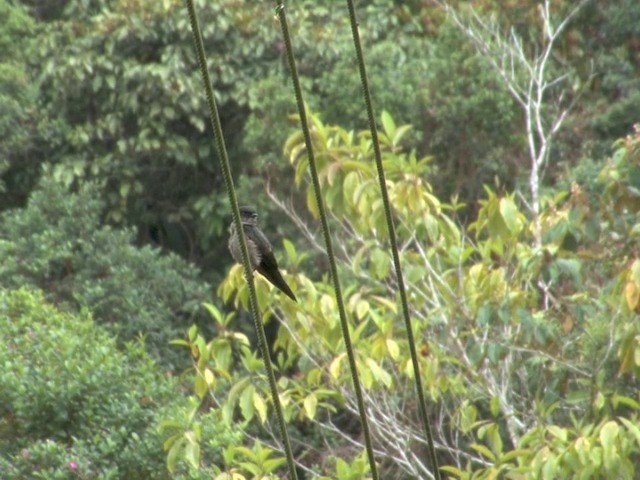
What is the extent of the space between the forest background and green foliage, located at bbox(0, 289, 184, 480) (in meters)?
0.02

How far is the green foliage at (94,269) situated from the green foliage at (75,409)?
98.3 inches

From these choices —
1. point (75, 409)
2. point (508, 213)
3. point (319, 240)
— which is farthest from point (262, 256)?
point (319, 240)

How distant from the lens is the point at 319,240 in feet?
34.9

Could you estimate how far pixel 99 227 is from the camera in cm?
1198

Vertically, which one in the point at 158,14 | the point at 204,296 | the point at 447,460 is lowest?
the point at 447,460

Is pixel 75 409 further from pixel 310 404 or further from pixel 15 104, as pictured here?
pixel 15 104

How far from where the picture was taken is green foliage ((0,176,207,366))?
10.7m

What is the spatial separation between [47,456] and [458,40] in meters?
6.99

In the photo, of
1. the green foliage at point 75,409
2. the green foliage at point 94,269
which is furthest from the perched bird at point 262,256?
the green foliage at point 94,269

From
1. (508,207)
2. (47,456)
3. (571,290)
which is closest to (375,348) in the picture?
(508,207)

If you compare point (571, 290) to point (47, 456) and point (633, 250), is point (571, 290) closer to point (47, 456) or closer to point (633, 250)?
point (633, 250)

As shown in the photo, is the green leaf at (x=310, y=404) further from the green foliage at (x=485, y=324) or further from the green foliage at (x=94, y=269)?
the green foliage at (x=94, y=269)

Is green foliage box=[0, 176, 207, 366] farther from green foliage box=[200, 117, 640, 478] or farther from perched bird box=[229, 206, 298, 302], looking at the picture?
perched bird box=[229, 206, 298, 302]

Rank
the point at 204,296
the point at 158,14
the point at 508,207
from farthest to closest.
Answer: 1. the point at 158,14
2. the point at 204,296
3. the point at 508,207
